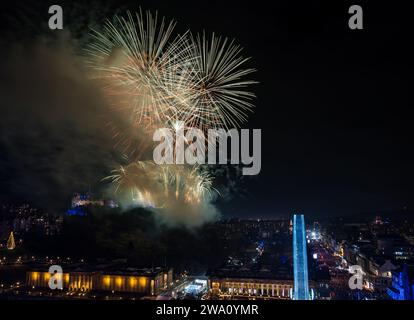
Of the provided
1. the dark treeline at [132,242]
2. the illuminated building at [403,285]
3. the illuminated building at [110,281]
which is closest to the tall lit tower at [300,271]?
A: the illuminated building at [403,285]

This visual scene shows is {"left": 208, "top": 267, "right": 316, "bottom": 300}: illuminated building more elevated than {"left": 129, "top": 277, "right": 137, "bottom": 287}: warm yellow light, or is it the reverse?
{"left": 129, "top": 277, "right": 137, "bottom": 287}: warm yellow light

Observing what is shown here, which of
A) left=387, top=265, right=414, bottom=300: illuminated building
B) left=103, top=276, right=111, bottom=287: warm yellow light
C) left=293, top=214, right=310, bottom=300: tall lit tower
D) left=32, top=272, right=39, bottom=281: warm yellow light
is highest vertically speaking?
left=387, top=265, right=414, bottom=300: illuminated building

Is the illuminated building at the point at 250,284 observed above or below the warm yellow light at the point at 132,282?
below

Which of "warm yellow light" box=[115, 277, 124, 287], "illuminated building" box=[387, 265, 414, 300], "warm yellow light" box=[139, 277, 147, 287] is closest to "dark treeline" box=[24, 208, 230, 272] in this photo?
"warm yellow light" box=[115, 277, 124, 287]

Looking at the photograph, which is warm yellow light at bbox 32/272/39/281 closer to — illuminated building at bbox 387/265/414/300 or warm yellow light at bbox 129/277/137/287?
warm yellow light at bbox 129/277/137/287

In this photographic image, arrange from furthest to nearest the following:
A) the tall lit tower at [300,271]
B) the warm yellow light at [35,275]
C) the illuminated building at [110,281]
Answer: the tall lit tower at [300,271]
the warm yellow light at [35,275]
the illuminated building at [110,281]

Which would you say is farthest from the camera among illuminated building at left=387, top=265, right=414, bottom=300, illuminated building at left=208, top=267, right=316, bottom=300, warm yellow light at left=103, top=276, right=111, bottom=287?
illuminated building at left=208, top=267, right=316, bottom=300

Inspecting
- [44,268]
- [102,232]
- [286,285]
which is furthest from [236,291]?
[102,232]

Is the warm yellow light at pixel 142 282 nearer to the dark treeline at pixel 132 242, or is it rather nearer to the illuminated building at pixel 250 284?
the illuminated building at pixel 250 284
